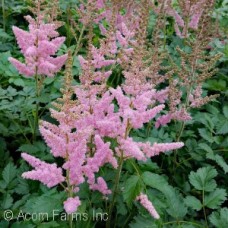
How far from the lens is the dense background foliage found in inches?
92.3

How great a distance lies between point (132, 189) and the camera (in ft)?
7.30

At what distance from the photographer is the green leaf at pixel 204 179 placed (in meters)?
2.67

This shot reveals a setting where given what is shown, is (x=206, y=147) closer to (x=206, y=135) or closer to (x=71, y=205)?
(x=206, y=135)

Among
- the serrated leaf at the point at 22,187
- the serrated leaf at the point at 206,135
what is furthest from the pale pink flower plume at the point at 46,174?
the serrated leaf at the point at 206,135

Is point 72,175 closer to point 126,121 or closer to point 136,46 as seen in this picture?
point 126,121

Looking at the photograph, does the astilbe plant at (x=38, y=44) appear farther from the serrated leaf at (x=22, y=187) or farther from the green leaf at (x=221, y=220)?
the green leaf at (x=221, y=220)

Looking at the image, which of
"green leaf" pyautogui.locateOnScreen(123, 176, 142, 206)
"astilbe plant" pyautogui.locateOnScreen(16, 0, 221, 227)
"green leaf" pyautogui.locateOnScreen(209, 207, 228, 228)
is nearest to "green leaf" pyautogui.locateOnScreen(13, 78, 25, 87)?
"astilbe plant" pyautogui.locateOnScreen(16, 0, 221, 227)

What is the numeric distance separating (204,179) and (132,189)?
2.36ft

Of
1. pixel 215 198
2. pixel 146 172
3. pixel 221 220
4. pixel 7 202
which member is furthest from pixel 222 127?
pixel 7 202

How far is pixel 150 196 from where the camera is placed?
91.7 inches

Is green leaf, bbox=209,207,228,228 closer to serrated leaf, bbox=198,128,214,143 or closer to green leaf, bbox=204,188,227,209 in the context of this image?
green leaf, bbox=204,188,227,209

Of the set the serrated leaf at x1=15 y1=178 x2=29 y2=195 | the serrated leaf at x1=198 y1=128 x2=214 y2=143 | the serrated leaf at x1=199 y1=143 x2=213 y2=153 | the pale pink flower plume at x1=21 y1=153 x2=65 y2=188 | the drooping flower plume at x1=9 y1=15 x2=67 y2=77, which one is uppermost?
the drooping flower plume at x1=9 y1=15 x2=67 y2=77

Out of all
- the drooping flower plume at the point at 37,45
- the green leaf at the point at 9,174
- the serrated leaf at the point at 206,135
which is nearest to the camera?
the green leaf at the point at 9,174

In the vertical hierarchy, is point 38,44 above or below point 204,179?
above
